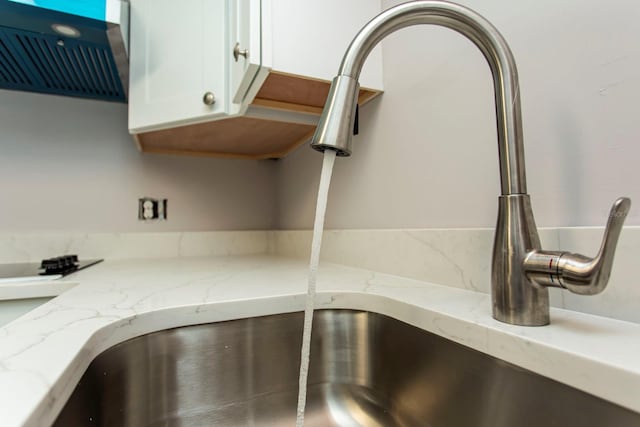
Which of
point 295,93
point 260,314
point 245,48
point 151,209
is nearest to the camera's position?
point 260,314

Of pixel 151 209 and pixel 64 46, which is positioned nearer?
pixel 64 46

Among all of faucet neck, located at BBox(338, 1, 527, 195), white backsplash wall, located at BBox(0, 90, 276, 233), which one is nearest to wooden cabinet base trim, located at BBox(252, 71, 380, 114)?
faucet neck, located at BBox(338, 1, 527, 195)

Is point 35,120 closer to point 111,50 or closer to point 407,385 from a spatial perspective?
point 111,50

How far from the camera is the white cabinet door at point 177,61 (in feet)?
2.91

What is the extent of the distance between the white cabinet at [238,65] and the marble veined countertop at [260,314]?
45cm

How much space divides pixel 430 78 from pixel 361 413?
632 mm

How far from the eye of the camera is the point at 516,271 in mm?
343

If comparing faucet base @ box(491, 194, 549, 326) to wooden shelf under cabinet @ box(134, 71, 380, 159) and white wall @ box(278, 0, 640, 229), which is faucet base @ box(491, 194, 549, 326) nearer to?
white wall @ box(278, 0, 640, 229)

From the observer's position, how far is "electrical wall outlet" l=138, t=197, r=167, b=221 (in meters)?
1.36

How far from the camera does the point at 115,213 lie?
1324 millimetres

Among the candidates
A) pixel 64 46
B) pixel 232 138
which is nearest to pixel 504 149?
pixel 232 138

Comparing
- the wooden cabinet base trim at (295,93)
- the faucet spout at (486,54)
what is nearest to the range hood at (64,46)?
the wooden cabinet base trim at (295,93)

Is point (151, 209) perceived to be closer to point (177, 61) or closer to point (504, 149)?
point (177, 61)

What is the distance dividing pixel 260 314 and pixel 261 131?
77 centimetres
